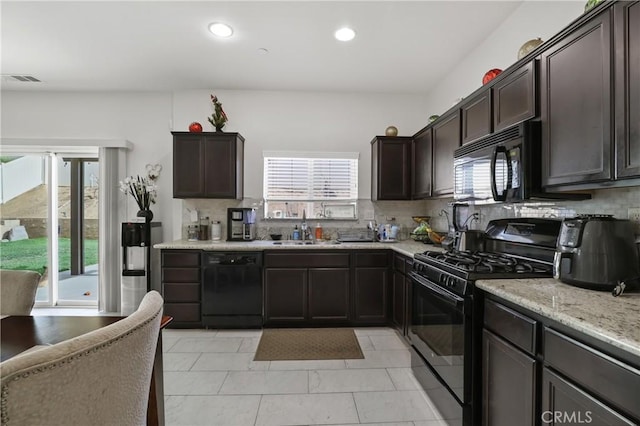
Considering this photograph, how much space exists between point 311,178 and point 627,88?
315 centimetres

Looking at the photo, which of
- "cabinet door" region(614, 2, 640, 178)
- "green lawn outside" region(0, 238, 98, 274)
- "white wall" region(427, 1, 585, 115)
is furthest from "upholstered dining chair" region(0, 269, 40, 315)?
"white wall" region(427, 1, 585, 115)

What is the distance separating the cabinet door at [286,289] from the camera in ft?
11.0

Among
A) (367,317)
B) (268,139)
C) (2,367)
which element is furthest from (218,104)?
(2,367)

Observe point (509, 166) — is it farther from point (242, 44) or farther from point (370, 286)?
point (242, 44)

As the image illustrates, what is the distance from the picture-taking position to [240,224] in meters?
3.87

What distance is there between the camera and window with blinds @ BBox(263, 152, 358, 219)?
4.05 metres

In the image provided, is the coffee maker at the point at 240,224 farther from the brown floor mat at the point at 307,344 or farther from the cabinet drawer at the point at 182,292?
the brown floor mat at the point at 307,344

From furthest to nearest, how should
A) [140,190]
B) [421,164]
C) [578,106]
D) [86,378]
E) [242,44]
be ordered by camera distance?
[140,190] → [421,164] → [242,44] → [578,106] → [86,378]

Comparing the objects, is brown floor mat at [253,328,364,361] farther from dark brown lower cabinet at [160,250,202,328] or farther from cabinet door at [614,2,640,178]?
cabinet door at [614,2,640,178]

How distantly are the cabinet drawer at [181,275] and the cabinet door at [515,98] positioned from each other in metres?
3.20

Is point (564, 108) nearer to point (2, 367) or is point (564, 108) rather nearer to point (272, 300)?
point (2, 367)

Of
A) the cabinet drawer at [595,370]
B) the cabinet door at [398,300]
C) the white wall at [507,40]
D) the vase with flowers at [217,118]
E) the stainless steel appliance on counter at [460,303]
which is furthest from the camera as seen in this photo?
the vase with flowers at [217,118]

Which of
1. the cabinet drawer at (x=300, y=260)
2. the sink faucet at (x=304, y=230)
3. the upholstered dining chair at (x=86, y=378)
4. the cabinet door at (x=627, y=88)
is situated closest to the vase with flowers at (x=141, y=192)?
the cabinet drawer at (x=300, y=260)

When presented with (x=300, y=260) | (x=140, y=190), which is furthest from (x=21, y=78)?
(x=300, y=260)
